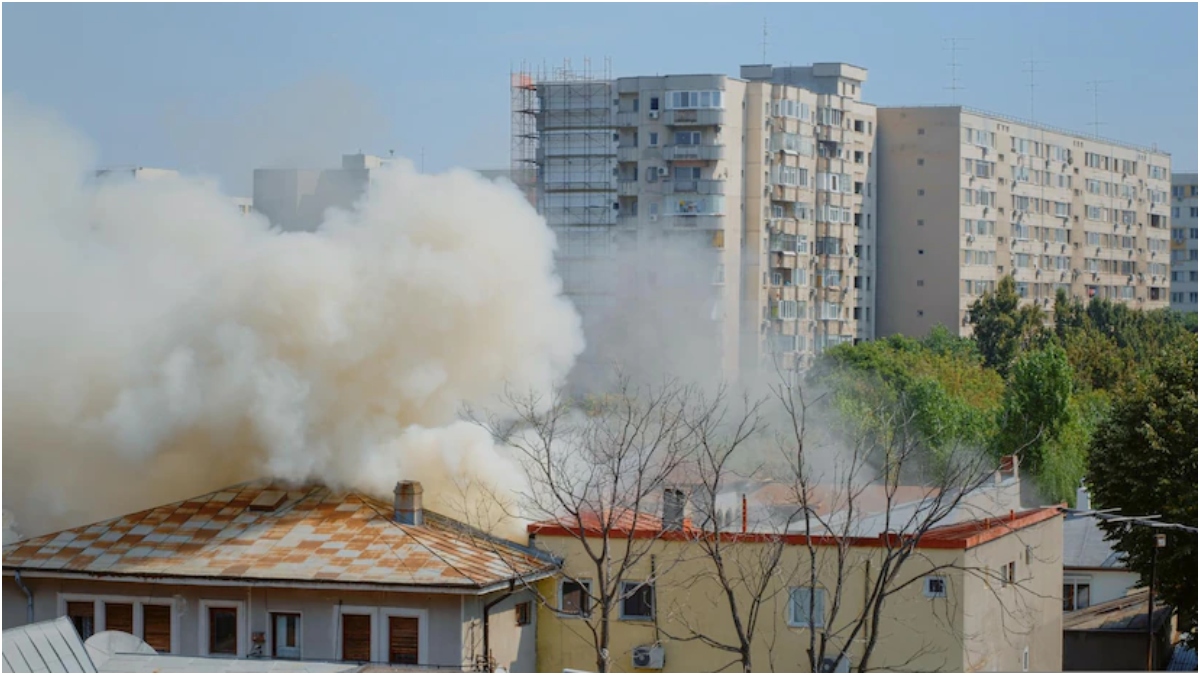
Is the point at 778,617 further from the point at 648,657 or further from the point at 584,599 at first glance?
the point at 584,599

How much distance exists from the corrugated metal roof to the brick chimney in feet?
23.8

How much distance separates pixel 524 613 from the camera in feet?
66.6

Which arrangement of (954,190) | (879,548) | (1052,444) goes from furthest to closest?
1. (954,190)
2. (1052,444)
3. (879,548)

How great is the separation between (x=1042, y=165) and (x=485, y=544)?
202ft

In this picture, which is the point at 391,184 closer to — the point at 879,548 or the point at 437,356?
the point at 437,356

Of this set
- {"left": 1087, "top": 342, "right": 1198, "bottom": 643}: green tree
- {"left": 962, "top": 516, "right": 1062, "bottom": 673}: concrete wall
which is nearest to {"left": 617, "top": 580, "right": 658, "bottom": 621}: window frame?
{"left": 962, "top": 516, "right": 1062, "bottom": 673}: concrete wall

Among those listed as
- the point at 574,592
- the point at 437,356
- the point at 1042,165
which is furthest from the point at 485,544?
the point at 1042,165

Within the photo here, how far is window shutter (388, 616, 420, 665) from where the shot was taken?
1936cm

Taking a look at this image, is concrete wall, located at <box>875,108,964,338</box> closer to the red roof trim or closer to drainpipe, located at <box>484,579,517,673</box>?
the red roof trim

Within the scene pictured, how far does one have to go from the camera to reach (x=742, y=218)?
61719 millimetres

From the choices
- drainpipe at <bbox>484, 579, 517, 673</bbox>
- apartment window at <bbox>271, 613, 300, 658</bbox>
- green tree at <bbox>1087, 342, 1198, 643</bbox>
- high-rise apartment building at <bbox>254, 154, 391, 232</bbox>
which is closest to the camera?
drainpipe at <bbox>484, 579, 517, 673</bbox>

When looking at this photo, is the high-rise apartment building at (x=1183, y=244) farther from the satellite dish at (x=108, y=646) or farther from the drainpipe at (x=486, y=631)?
the satellite dish at (x=108, y=646)

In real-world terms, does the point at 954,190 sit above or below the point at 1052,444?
above

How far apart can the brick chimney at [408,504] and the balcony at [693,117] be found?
38.7 m
